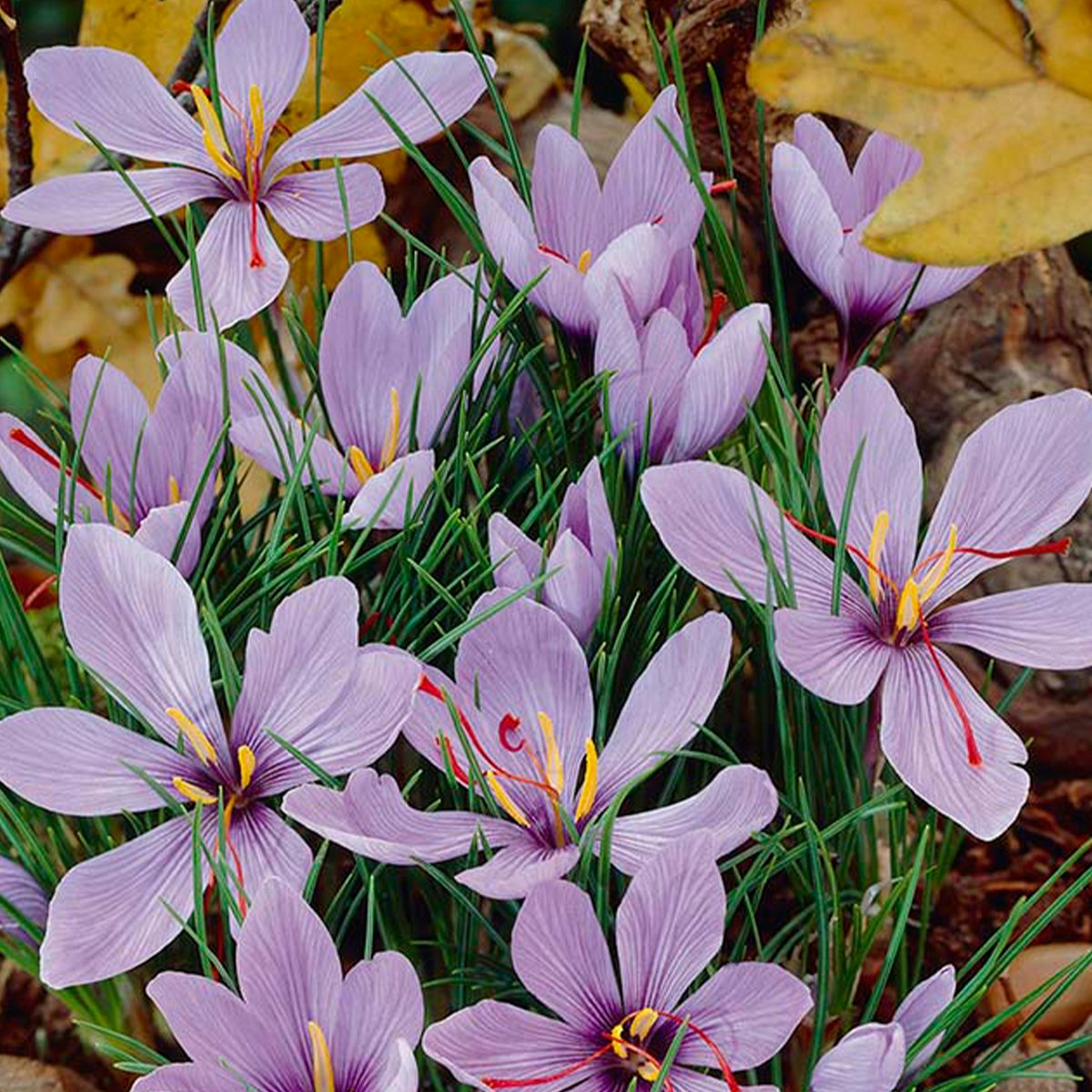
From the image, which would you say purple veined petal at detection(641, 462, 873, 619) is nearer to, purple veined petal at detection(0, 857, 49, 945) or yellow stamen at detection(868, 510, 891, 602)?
yellow stamen at detection(868, 510, 891, 602)

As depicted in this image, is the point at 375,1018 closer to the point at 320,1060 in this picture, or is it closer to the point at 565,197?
the point at 320,1060

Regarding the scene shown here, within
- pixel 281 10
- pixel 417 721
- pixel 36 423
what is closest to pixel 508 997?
pixel 417 721

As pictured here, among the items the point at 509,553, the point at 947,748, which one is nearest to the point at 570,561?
the point at 509,553

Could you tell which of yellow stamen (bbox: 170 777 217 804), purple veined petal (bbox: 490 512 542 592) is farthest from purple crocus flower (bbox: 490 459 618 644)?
yellow stamen (bbox: 170 777 217 804)

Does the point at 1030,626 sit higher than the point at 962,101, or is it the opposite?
the point at 962,101

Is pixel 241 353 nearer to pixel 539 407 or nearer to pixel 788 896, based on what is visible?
pixel 539 407

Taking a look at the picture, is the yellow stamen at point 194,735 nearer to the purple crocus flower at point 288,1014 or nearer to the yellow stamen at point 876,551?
the purple crocus flower at point 288,1014
